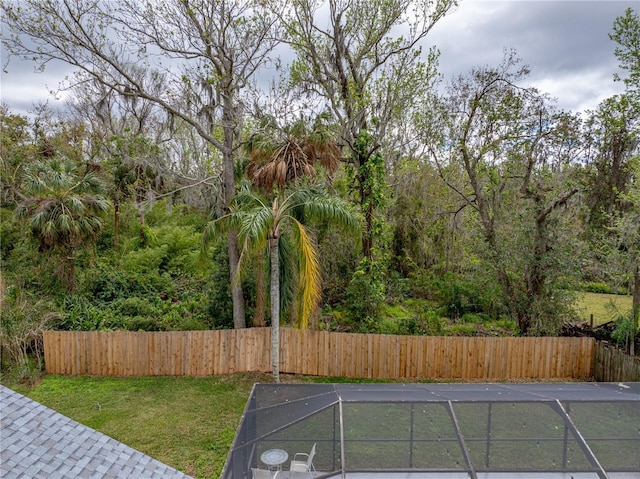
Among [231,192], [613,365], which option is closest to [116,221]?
[231,192]

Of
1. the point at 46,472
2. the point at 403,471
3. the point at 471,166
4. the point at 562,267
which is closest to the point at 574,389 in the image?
the point at 403,471

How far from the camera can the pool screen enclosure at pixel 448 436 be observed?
4426mm

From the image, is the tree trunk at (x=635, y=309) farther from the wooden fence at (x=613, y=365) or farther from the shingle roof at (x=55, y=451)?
the shingle roof at (x=55, y=451)

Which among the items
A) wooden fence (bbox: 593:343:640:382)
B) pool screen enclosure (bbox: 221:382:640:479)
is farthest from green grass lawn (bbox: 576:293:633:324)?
pool screen enclosure (bbox: 221:382:640:479)

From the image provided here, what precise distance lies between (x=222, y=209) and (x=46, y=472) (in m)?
7.70

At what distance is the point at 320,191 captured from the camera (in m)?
8.66

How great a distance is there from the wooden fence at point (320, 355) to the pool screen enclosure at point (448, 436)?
4.25 meters

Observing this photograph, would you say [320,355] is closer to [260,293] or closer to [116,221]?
[260,293]

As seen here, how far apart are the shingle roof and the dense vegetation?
3.92 m

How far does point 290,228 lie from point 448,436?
5077mm

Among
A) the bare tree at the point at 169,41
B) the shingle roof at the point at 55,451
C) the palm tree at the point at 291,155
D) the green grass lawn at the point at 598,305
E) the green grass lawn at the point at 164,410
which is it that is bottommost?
the green grass lawn at the point at 164,410

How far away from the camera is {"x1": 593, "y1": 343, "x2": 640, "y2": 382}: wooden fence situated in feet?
26.6

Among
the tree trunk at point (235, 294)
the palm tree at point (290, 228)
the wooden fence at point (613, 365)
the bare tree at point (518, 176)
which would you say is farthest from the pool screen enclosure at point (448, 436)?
the bare tree at point (518, 176)

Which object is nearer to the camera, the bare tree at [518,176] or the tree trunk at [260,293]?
the tree trunk at [260,293]
